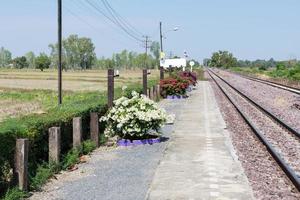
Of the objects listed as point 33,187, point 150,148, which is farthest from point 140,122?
point 33,187

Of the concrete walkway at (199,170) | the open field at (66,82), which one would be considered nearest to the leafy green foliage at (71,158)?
the concrete walkway at (199,170)

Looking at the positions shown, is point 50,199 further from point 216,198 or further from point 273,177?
point 273,177

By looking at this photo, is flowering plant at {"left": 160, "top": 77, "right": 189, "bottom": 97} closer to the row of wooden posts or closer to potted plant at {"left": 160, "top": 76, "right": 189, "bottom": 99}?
potted plant at {"left": 160, "top": 76, "right": 189, "bottom": 99}

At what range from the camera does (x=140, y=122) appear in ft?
47.6

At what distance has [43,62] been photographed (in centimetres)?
18775

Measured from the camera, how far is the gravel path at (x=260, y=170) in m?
9.10

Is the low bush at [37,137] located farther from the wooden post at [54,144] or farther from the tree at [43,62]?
the tree at [43,62]

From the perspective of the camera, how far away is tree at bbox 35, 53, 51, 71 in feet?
607

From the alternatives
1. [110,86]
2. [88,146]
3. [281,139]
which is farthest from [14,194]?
[281,139]

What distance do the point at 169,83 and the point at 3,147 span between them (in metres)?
29.0

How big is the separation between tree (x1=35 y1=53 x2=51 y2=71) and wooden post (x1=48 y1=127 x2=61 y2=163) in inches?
6815

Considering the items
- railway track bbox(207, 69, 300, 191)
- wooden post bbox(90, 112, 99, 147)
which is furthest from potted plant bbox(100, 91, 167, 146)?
railway track bbox(207, 69, 300, 191)

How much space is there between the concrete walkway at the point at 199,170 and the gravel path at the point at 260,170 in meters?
0.23

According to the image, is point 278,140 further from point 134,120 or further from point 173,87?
point 173,87
